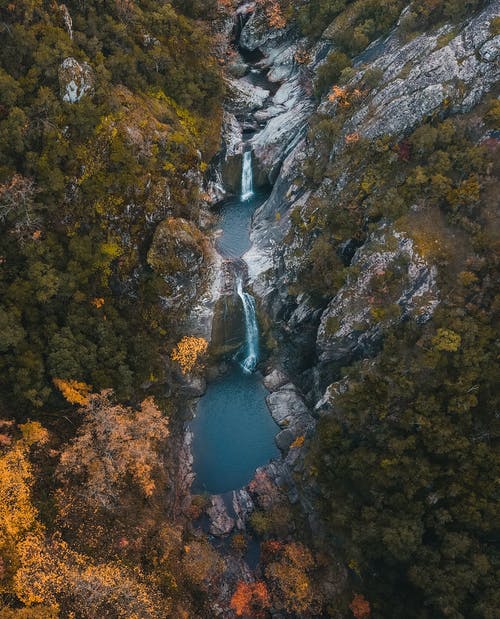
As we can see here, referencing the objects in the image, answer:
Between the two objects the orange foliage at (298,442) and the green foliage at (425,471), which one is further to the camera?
the orange foliage at (298,442)

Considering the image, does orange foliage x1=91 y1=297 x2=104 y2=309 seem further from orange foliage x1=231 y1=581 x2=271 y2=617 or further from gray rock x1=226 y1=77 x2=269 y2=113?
gray rock x1=226 y1=77 x2=269 y2=113

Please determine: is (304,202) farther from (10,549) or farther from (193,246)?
(10,549)

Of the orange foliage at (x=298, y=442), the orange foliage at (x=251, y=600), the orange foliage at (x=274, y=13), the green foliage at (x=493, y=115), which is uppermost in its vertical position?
the orange foliage at (x=274, y=13)

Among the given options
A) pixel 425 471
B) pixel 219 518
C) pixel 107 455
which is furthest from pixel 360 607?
pixel 107 455

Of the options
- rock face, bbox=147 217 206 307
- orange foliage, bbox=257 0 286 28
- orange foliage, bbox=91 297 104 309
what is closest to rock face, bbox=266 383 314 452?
rock face, bbox=147 217 206 307

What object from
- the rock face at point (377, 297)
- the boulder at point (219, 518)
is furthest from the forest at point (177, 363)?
the boulder at point (219, 518)

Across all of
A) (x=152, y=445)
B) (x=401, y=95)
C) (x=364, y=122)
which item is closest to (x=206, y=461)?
(x=152, y=445)

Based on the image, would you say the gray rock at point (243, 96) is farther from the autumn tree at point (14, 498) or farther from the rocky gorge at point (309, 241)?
the autumn tree at point (14, 498)
